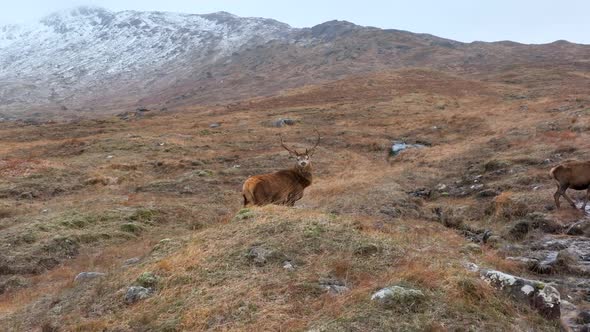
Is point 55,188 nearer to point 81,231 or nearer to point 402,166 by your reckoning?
point 81,231

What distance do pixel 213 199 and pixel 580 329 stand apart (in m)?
15.4

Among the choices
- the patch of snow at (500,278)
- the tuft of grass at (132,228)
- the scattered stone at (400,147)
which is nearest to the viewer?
the patch of snow at (500,278)

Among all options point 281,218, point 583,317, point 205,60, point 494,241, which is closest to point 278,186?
point 281,218

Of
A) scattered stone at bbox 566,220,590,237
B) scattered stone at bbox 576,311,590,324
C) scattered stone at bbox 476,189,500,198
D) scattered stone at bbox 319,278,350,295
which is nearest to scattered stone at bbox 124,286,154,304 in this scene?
scattered stone at bbox 319,278,350,295

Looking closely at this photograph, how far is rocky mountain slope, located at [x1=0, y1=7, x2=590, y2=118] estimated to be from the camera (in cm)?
10425

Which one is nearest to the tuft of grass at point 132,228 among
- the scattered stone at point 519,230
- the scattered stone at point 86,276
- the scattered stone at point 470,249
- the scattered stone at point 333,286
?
the scattered stone at point 86,276

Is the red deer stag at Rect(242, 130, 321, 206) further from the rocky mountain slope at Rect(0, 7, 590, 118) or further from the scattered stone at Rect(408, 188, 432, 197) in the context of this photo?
the rocky mountain slope at Rect(0, 7, 590, 118)

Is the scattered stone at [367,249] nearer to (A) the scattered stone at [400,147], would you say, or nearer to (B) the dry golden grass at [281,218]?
(B) the dry golden grass at [281,218]

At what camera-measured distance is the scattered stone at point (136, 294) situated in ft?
26.8

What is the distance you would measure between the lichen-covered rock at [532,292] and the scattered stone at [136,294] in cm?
510

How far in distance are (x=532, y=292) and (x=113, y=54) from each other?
180534mm

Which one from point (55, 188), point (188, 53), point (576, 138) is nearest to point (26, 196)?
point (55, 188)

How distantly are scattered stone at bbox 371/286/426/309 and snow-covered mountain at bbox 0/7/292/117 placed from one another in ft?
390

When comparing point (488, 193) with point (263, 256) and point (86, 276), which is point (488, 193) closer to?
point (263, 256)
